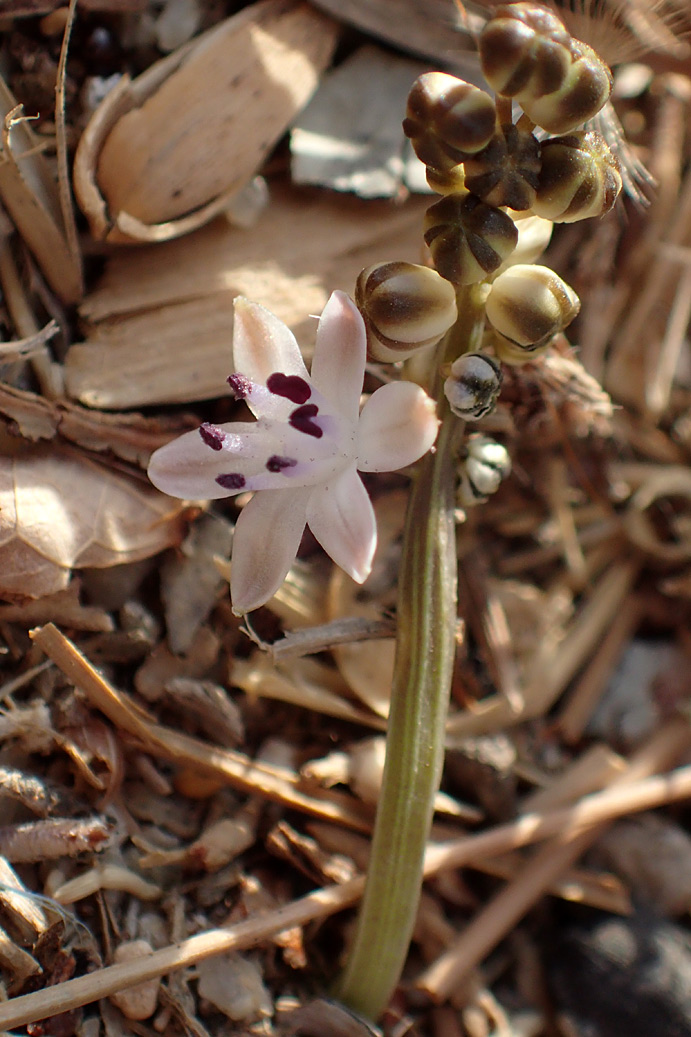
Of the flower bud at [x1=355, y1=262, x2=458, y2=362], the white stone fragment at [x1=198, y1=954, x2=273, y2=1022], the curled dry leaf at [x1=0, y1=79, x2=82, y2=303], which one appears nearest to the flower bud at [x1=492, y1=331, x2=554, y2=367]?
the flower bud at [x1=355, y1=262, x2=458, y2=362]

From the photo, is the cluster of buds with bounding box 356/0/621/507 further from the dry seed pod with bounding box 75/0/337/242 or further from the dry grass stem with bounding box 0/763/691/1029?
the dry grass stem with bounding box 0/763/691/1029

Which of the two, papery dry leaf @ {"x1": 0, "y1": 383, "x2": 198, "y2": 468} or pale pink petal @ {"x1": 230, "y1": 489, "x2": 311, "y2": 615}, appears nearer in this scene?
pale pink petal @ {"x1": 230, "y1": 489, "x2": 311, "y2": 615}

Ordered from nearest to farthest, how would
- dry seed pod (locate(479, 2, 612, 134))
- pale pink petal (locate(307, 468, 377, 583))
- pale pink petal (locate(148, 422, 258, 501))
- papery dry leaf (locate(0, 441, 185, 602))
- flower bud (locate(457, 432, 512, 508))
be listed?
dry seed pod (locate(479, 2, 612, 134)) < pale pink petal (locate(307, 468, 377, 583)) < pale pink petal (locate(148, 422, 258, 501)) < papery dry leaf (locate(0, 441, 185, 602)) < flower bud (locate(457, 432, 512, 508))

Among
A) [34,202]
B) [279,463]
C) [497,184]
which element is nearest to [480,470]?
[279,463]

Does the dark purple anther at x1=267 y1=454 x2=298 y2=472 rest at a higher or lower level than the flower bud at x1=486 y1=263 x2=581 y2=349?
lower

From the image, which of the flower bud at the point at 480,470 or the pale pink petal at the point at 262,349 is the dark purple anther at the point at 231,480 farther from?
the flower bud at the point at 480,470

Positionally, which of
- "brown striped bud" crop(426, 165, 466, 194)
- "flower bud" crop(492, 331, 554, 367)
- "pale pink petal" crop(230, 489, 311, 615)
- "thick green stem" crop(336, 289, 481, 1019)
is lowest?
"thick green stem" crop(336, 289, 481, 1019)

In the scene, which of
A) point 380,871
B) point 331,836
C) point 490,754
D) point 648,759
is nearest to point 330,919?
point 331,836

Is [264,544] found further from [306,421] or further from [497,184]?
[497,184]
